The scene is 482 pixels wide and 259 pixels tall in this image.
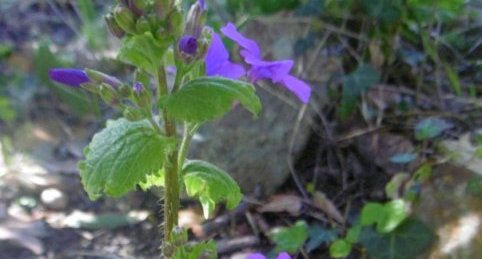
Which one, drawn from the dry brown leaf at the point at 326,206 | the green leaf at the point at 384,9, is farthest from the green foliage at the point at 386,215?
the green leaf at the point at 384,9

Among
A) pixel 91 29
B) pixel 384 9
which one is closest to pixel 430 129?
pixel 384 9

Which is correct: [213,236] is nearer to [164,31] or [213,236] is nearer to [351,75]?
[351,75]

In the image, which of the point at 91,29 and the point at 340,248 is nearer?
the point at 340,248

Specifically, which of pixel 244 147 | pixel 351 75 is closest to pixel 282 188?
pixel 244 147

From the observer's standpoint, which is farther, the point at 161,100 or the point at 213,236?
the point at 213,236

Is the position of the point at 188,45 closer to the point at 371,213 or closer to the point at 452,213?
the point at 371,213

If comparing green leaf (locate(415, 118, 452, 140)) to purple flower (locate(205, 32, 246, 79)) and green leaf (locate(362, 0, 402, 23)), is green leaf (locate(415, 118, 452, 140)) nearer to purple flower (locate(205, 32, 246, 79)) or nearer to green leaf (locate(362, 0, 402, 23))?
green leaf (locate(362, 0, 402, 23))
